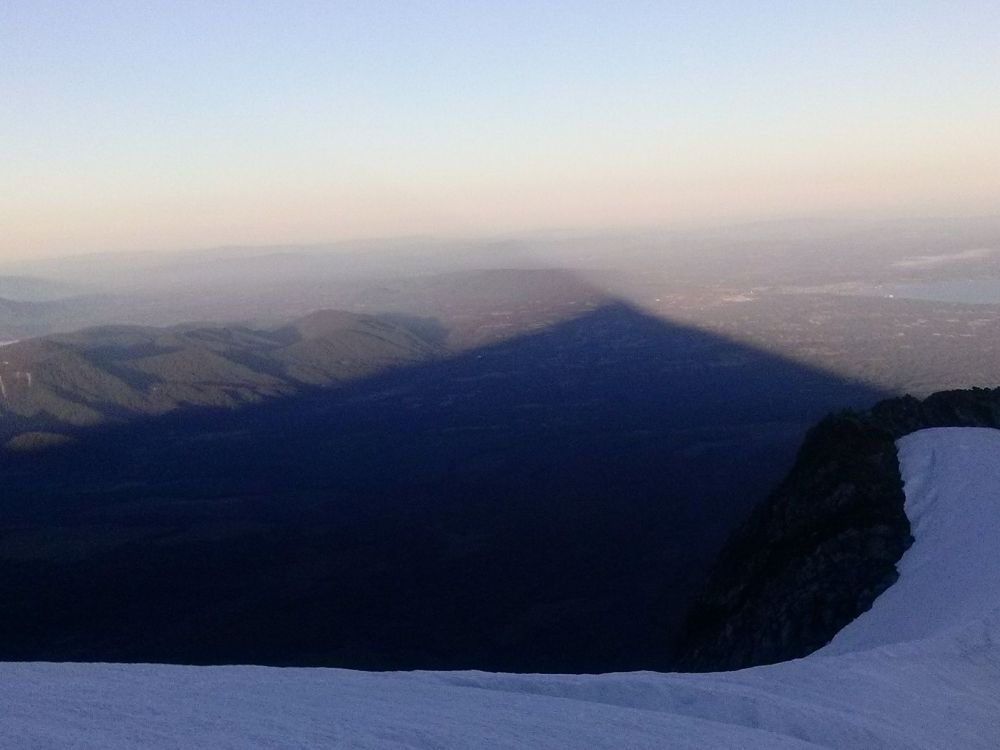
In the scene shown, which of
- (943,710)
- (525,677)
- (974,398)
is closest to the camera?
(943,710)

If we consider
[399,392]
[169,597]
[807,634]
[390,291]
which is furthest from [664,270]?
[807,634]

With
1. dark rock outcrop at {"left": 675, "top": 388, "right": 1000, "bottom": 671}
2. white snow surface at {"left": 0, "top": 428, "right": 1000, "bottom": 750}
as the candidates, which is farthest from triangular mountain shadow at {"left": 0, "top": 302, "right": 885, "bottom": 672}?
white snow surface at {"left": 0, "top": 428, "right": 1000, "bottom": 750}

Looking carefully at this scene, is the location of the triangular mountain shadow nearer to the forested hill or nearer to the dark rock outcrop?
the forested hill

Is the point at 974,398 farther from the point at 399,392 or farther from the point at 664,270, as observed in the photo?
the point at 664,270

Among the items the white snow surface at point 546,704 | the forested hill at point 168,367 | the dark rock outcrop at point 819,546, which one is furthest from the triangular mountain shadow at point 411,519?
the white snow surface at point 546,704

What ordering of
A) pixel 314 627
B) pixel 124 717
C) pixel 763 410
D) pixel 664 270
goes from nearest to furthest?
pixel 124 717
pixel 314 627
pixel 763 410
pixel 664 270

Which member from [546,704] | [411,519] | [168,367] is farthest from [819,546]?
[168,367]

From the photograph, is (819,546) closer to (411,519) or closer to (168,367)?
(411,519)
